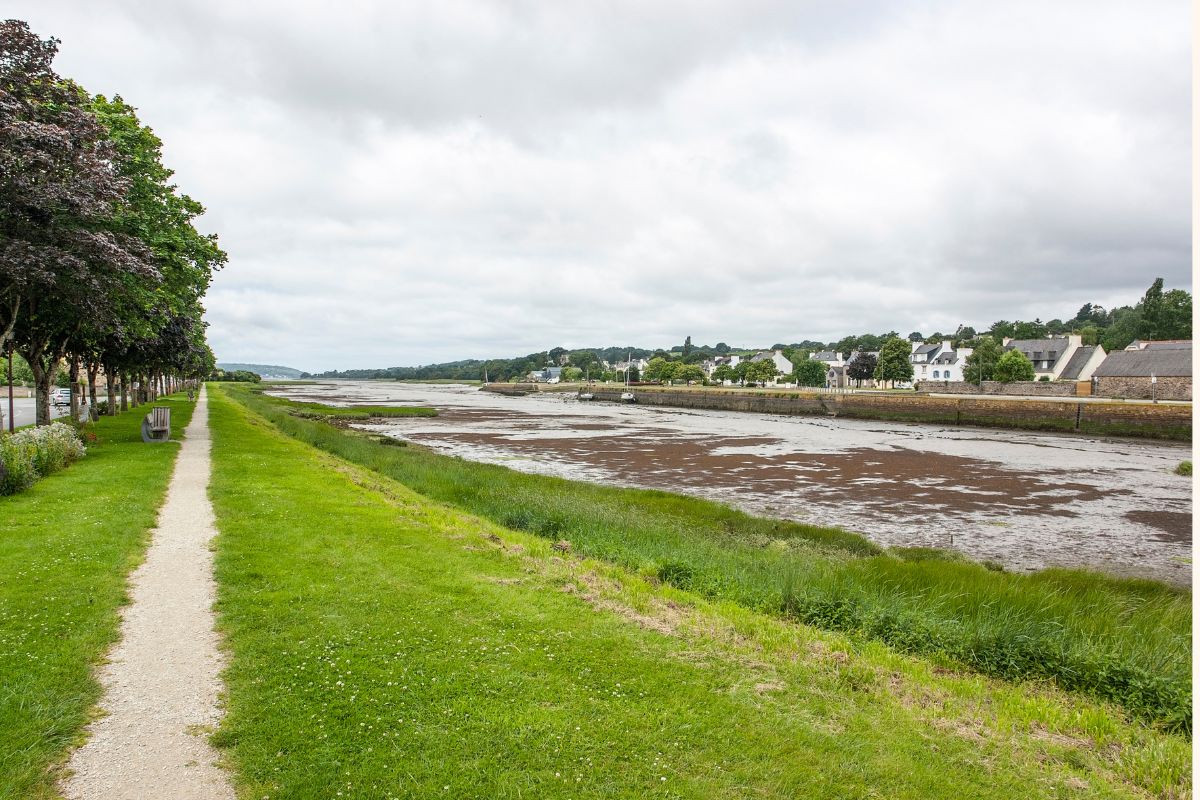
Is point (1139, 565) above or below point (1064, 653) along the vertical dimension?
below

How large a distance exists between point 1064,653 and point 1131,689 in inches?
33.0

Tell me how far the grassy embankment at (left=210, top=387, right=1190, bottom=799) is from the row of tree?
430 inches

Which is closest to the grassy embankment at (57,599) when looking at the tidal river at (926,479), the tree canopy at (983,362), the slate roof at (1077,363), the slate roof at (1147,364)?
the tidal river at (926,479)

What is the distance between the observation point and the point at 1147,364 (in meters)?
71.1

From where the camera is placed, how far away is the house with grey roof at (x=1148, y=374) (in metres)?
66.2

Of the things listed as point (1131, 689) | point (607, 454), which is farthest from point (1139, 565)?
point (607, 454)

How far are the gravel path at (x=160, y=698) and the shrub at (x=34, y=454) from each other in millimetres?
7020

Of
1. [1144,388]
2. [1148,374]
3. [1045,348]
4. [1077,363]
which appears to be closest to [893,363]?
[1045,348]

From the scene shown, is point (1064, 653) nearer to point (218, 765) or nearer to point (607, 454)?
point (218, 765)

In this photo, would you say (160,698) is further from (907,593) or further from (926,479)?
(926,479)

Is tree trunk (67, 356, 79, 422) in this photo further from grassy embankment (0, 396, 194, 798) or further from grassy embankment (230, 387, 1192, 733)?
grassy embankment (230, 387, 1192, 733)

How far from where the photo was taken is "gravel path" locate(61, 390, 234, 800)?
14.3ft

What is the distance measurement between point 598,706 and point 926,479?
27.6 meters

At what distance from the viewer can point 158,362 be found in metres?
34.4
